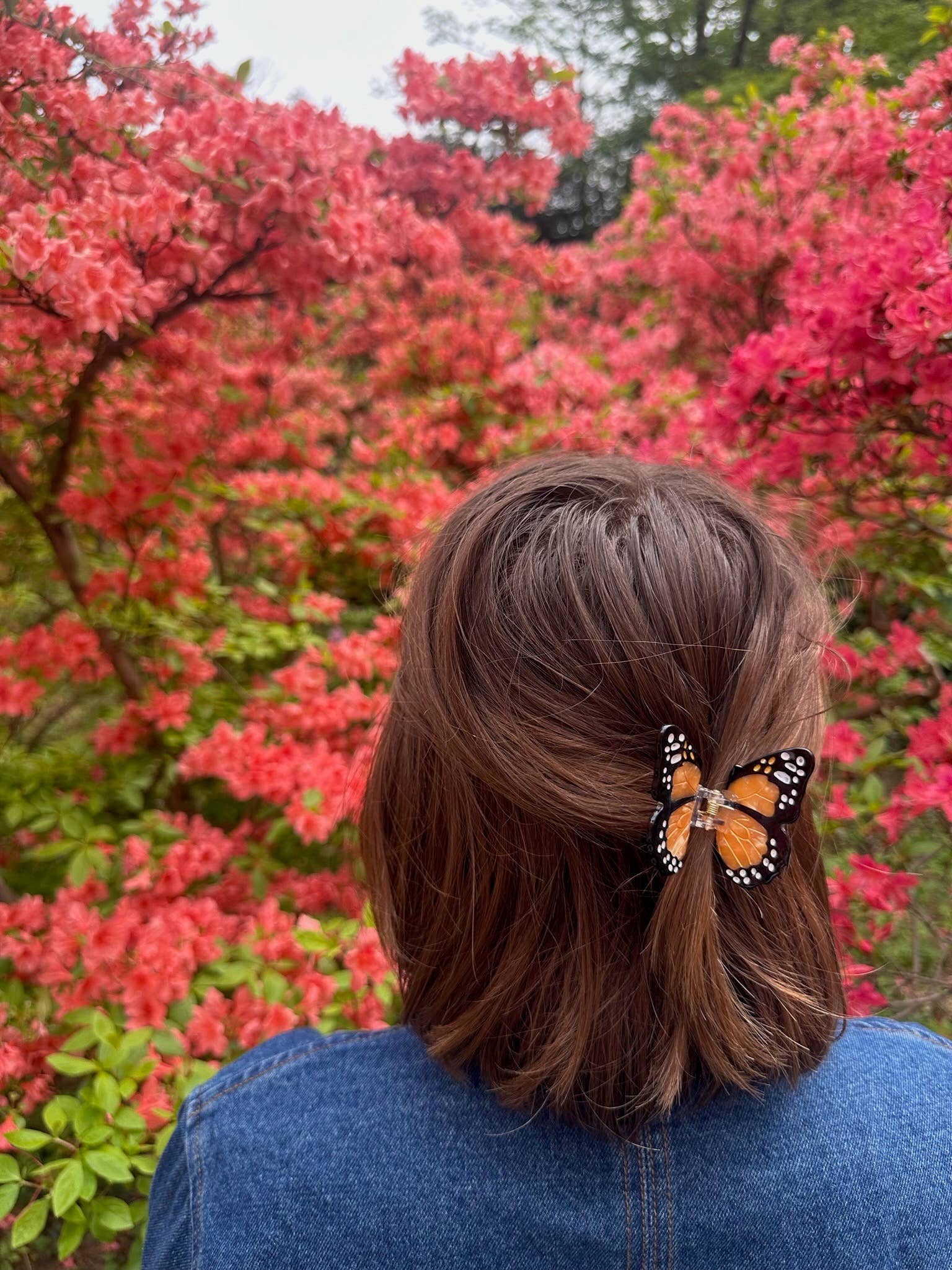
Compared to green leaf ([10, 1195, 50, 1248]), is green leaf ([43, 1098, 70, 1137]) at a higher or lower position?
higher

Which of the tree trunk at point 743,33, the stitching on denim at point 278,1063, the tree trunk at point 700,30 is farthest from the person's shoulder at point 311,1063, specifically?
the tree trunk at point 700,30

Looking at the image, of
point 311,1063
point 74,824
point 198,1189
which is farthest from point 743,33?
point 198,1189

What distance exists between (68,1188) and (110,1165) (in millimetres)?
50

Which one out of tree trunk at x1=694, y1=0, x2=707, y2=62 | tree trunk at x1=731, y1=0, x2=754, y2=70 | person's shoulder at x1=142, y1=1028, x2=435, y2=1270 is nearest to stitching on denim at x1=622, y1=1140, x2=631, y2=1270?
person's shoulder at x1=142, y1=1028, x2=435, y2=1270

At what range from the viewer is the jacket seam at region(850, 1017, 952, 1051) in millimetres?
737

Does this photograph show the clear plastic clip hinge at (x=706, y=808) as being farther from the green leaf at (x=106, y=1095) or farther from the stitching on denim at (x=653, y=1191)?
the green leaf at (x=106, y=1095)

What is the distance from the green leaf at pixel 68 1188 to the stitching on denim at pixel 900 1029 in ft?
3.11

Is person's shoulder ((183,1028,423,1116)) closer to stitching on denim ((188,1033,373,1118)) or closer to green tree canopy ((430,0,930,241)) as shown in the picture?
stitching on denim ((188,1033,373,1118))

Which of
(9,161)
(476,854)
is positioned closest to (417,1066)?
(476,854)

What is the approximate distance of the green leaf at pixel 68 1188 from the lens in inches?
35.1

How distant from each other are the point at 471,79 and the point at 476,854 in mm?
2297

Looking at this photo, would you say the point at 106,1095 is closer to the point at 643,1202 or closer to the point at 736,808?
the point at 643,1202

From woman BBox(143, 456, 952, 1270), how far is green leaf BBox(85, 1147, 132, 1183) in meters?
0.31

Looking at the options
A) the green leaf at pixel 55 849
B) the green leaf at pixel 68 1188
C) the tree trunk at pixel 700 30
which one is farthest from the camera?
the tree trunk at pixel 700 30
